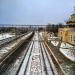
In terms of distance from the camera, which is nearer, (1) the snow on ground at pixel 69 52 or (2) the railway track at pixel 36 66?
(2) the railway track at pixel 36 66

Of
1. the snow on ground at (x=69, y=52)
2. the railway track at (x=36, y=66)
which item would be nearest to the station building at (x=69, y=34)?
the snow on ground at (x=69, y=52)

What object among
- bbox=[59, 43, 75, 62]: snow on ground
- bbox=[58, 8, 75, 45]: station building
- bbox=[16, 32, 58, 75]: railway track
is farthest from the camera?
bbox=[58, 8, 75, 45]: station building

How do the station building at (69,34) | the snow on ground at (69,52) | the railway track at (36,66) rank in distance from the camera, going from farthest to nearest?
1. the station building at (69,34)
2. the snow on ground at (69,52)
3. the railway track at (36,66)

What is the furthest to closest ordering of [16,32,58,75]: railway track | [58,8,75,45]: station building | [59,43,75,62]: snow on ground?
[58,8,75,45]: station building
[59,43,75,62]: snow on ground
[16,32,58,75]: railway track

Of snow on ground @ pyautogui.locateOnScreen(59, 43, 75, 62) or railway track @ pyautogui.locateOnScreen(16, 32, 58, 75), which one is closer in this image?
railway track @ pyautogui.locateOnScreen(16, 32, 58, 75)

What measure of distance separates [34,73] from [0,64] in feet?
8.17

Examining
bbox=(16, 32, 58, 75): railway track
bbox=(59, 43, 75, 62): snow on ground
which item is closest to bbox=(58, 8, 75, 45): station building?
bbox=(59, 43, 75, 62): snow on ground

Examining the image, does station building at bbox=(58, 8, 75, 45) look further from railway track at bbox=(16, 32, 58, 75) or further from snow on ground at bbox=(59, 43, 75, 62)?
railway track at bbox=(16, 32, 58, 75)

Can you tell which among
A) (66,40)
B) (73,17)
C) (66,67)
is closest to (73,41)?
(66,40)

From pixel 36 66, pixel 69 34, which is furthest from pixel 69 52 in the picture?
pixel 69 34

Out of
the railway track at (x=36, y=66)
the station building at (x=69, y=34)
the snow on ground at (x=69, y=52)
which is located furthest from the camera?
the station building at (x=69, y=34)

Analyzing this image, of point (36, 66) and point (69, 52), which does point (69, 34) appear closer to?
point (69, 52)

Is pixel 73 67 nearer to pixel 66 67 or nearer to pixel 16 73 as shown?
pixel 66 67

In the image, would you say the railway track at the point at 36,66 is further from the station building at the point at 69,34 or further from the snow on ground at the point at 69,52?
the station building at the point at 69,34
